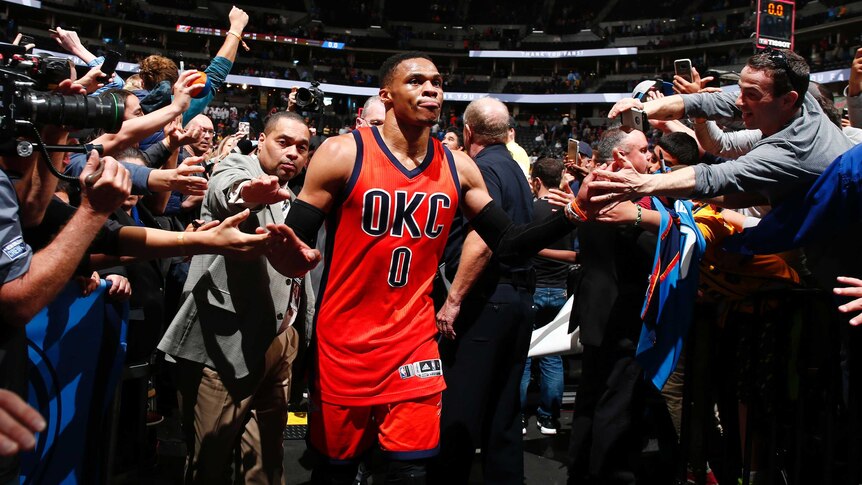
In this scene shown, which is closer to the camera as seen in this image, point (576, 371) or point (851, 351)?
point (851, 351)

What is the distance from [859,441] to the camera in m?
2.83

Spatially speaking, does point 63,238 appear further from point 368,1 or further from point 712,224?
point 368,1

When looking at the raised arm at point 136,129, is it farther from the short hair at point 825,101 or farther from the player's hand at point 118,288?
the short hair at point 825,101

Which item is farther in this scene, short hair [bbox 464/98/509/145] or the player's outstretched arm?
short hair [bbox 464/98/509/145]

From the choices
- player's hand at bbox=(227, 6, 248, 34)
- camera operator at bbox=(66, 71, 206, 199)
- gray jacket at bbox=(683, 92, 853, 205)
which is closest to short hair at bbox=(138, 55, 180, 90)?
player's hand at bbox=(227, 6, 248, 34)

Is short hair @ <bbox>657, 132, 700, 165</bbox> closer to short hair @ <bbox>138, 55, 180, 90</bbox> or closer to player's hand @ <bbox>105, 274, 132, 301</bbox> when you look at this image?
player's hand @ <bbox>105, 274, 132, 301</bbox>

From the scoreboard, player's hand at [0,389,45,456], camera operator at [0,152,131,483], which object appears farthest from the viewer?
the scoreboard

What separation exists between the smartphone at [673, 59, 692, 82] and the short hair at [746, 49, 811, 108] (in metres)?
0.96

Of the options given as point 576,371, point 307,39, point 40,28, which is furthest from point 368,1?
point 576,371

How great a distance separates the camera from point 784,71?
2910 mm

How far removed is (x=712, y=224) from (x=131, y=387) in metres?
3.30

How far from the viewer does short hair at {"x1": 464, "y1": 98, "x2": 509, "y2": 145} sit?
3.98 metres

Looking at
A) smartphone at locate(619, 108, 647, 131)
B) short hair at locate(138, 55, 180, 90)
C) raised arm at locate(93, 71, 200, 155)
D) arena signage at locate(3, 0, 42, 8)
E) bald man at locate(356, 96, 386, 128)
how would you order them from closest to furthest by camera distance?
raised arm at locate(93, 71, 200, 155) < smartphone at locate(619, 108, 647, 131) < short hair at locate(138, 55, 180, 90) < bald man at locate(356, 96, 386, 128) < arena signage at locate(3, 0, 42, 8)

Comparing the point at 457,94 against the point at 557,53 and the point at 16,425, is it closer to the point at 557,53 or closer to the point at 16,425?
the point at 557,53
